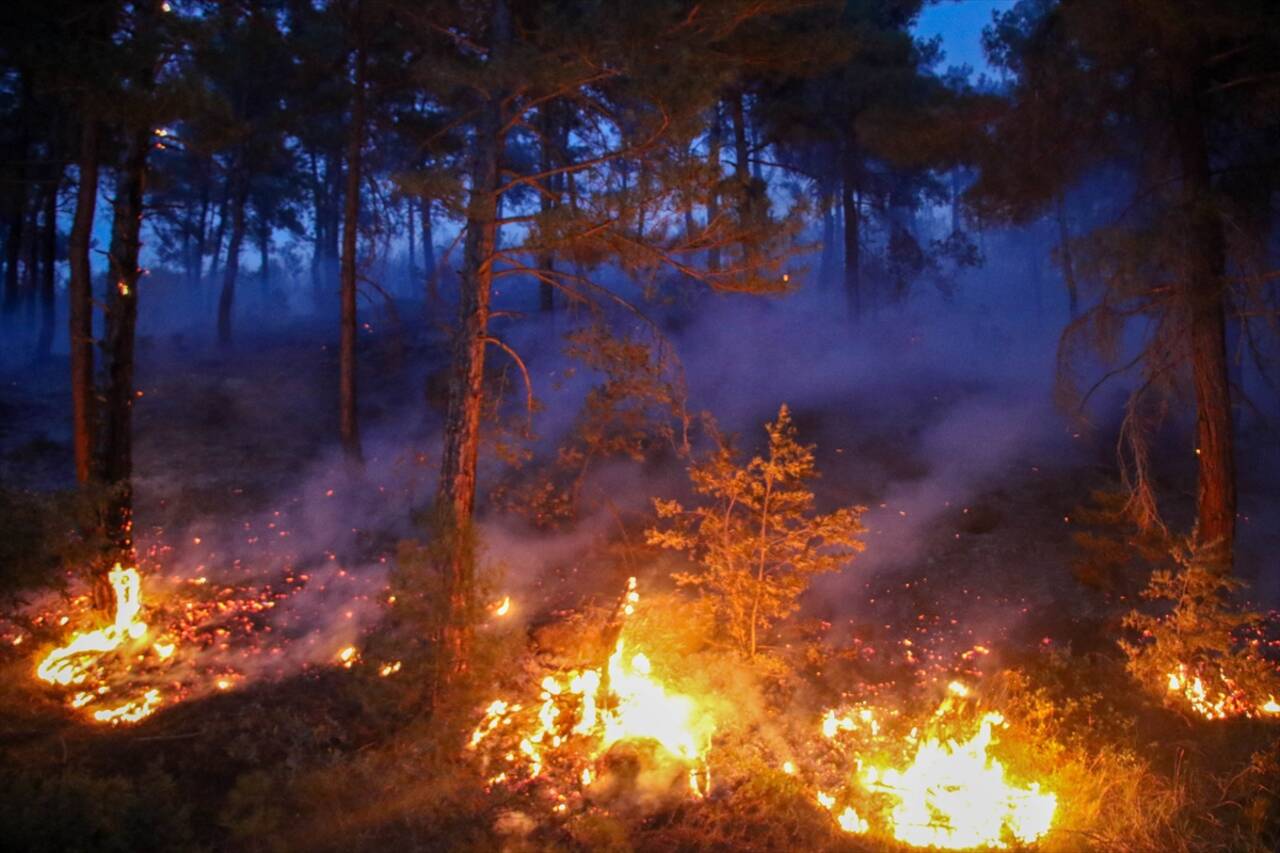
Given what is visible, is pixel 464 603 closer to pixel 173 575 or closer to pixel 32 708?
pixel 32 708

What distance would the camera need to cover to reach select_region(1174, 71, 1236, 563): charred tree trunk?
25.1ft

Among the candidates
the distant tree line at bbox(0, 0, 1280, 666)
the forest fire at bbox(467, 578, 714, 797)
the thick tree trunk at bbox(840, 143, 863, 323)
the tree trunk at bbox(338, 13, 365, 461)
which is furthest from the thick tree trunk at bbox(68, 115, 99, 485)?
the thick tree trunk at bbox(840, 143, 863, 323)

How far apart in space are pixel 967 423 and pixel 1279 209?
260 inches

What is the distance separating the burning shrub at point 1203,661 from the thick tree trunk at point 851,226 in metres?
13.7

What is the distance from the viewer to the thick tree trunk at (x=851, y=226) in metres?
18.7

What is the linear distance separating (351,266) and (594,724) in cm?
871

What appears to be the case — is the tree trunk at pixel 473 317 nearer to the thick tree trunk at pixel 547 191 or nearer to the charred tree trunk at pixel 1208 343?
the thick tree trunk at pixel 547 191

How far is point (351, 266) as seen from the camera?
12.2 m

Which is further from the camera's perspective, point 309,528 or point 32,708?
point 309,528

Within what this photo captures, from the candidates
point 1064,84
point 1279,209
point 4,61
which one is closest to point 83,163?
point 4,61

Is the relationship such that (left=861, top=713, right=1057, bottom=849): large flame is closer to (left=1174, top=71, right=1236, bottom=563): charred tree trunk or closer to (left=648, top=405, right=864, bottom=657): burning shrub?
(left=648, top=405, right=864, bottom=657): burning shrub

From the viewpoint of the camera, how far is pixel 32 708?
21.6ft

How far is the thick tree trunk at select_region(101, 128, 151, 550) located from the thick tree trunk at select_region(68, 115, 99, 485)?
0.58 feet

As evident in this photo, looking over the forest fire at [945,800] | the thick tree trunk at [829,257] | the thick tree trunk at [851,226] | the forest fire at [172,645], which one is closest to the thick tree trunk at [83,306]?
the forest fire at [172,645]
